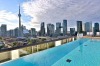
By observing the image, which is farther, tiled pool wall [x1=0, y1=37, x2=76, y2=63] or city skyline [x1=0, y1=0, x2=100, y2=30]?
city skyline [x1=0, y1=0, x2=100, y2=30]

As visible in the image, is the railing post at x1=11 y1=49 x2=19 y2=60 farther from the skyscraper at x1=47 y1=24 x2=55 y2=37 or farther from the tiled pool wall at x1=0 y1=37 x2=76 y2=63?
the skyscraper at x1=47 y1=24 x2=55 y2=37

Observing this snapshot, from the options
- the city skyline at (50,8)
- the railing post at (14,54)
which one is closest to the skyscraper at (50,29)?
the city skyline at (50,8)

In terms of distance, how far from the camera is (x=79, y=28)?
1171 inches

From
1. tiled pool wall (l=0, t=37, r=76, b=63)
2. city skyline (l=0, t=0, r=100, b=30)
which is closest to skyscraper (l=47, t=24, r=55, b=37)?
city skyline (l=0, t=0, r=100, b=30)

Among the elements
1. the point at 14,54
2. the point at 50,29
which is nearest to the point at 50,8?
the point at 14,54

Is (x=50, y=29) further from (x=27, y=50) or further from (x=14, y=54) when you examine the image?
(x=14, y=54)

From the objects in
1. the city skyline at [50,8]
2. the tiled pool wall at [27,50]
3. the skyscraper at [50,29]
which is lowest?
the tiled pool wall at [27,50]

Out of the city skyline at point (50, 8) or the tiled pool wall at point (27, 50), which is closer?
the tiled pool wall at point (27, 50)

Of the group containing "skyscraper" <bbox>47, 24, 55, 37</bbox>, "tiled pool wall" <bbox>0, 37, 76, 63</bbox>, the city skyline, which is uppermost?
the city skyline

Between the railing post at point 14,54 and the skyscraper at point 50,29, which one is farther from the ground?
the skyscraper at point 50,29

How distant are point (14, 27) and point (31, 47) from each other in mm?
27379

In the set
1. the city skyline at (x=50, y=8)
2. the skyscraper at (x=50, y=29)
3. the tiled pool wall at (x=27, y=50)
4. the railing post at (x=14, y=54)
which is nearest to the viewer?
the tiled pool wall at (x=27, y=50)

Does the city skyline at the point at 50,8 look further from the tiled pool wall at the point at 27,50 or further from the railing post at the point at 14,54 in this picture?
the railing post at the point at 14,54

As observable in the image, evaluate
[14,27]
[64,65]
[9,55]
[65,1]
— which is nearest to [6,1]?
[65,1]
